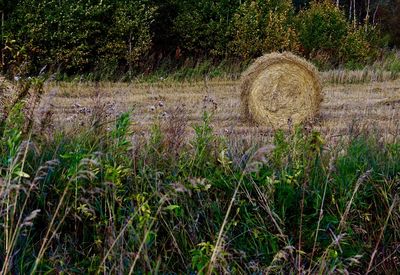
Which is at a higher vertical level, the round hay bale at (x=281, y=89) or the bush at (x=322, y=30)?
the bush at (x=322, y=30)

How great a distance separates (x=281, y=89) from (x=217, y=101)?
2.14m

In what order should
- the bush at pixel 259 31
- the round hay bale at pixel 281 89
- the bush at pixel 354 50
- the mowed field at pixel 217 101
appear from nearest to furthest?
1. the mowed field at pixel 217 101
2. the round hay bale at pixel 281 89
3. the bush at pixel 259 31
4. the bush at pixel 354 50

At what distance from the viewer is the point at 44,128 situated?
4.63m

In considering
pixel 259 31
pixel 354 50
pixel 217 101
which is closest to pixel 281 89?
pixel 217 101

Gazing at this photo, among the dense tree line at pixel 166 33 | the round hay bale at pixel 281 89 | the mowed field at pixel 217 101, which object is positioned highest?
the dense tree line at pixel 166 33

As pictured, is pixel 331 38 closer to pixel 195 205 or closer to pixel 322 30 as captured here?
pixel 322 30

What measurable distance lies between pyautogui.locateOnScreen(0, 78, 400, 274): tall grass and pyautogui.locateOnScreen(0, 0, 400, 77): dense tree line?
460 inches

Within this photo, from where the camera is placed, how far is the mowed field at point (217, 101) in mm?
10281

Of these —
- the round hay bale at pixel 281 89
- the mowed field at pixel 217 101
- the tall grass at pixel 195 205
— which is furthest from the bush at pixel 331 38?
the tall grass at pixel 195 205

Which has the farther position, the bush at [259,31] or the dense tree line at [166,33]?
the bush at [259,31]

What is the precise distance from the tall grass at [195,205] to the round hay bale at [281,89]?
6.81 m

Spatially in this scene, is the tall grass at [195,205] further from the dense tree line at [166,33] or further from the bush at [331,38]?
the bush at [331,38]

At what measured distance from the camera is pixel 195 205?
4.20 meters

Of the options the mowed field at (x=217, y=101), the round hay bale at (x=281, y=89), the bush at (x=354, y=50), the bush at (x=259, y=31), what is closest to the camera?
the mowed field at (x=217, y=101)
